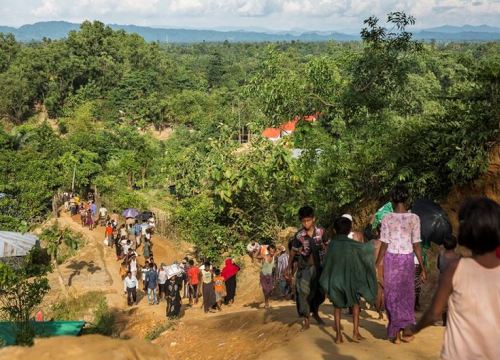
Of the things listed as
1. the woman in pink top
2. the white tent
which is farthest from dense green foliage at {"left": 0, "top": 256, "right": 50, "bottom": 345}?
the woman in pink top

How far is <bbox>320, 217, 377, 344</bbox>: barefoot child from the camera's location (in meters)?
4.89

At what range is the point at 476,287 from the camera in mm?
2385

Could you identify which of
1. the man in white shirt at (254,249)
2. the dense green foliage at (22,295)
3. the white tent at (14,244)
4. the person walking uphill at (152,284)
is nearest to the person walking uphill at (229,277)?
the man in white shirt at (254,249)

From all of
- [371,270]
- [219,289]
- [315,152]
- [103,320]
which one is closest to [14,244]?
[103,320]

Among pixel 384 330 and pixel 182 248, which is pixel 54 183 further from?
pixel 384 330

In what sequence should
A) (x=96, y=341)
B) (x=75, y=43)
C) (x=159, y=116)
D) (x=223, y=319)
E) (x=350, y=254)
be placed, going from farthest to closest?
(x=75, y=43), (x=159, y=116), (x=223, y=319), (x=96, y=341), (x=350, y=254)

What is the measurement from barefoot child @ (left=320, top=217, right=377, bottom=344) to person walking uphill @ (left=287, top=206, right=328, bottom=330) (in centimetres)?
39

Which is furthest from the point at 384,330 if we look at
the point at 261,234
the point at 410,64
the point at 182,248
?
the point at 182,248

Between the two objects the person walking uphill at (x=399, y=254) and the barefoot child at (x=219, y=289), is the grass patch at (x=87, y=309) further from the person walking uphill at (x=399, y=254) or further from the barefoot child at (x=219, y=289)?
the person walking uphill at (x=399, y=254)

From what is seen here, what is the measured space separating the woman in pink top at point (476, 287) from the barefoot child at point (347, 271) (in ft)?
7.96

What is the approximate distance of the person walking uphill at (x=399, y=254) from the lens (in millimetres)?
4777

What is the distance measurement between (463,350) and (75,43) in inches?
2572

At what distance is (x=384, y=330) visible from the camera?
224 inches

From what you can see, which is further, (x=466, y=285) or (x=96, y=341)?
(x=96, y=341)
